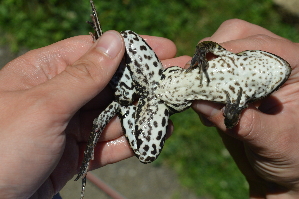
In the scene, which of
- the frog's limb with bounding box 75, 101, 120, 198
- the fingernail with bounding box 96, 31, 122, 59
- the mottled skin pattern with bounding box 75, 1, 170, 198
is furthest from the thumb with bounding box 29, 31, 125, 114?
the frog's limb with bounding box 75, 101, 120, 198

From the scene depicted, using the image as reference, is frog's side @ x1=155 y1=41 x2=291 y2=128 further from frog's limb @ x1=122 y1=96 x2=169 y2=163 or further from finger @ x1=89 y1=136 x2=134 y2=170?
finger @ x1=89 y1=136 x2=134 y2=170

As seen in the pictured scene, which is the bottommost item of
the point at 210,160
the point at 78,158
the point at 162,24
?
the point at 210,160

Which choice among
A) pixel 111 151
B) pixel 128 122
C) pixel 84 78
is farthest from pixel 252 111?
pixel 111 151

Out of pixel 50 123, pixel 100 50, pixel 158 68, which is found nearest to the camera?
pixel 50 123

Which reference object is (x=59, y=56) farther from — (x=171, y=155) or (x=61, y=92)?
(x=171, y=155)

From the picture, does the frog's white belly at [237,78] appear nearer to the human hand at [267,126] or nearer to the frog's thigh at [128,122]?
the human hand at [267,126]

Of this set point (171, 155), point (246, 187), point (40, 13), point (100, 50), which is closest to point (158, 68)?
point (100, 50)

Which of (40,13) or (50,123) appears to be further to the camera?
(40,13)
